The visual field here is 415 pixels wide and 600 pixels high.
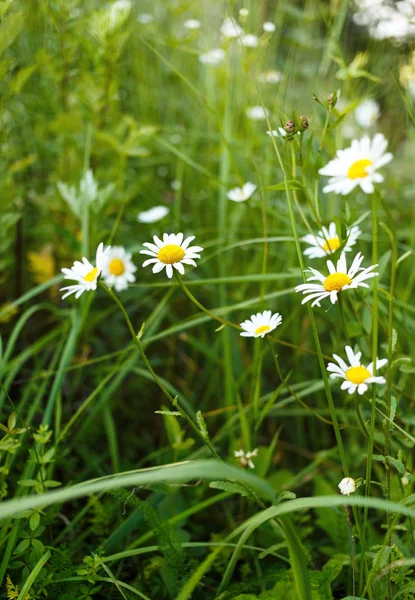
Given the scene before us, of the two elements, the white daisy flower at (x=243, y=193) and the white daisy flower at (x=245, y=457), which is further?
the white daisy flower at (x=243, y=193)

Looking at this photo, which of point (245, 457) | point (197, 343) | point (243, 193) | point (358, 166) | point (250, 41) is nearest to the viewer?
point (358, 166)

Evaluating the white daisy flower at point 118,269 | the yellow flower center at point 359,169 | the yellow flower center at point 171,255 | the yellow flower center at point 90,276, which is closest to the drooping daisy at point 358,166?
the yellow flower center at point 359,169

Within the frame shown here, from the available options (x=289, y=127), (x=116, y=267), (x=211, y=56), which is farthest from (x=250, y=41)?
(x=289, y=127)

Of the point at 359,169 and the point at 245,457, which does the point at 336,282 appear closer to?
the point at 359,169

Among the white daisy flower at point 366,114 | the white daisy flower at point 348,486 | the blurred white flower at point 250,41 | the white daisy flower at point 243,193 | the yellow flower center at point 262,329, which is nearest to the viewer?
the white daisy flower at point 348,486

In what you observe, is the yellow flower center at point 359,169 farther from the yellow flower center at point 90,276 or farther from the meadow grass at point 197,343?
the yellow flower center at point 90,276

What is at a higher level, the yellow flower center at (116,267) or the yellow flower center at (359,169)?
the yellow flower center at (116,267)

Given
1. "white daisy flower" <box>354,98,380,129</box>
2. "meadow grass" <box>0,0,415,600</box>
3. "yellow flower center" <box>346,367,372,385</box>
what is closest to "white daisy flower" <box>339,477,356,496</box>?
"meadow grass" <box>0,0,415,600</box>

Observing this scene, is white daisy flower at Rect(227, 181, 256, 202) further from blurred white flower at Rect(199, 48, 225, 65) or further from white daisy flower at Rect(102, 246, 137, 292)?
blurred white flower at Rect(199, 48, 225, 65)
